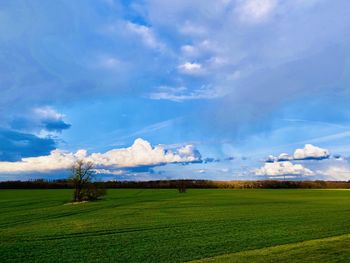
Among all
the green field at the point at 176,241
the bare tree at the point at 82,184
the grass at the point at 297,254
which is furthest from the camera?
the bare tree at the point at 82,184

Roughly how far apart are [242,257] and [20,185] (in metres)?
122

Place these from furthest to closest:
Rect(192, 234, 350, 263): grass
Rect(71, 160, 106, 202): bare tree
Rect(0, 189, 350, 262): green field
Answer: Rect(71, 160, 106, 202): bare tree
Rect(0, 189, 350, 262): green field
Rect(192, 234, 350, 263): grass

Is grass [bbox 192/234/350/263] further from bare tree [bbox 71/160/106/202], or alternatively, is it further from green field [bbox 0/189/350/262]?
bare tree [bbox 71/160/106/202]

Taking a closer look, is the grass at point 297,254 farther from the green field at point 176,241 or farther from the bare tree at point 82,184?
the bare tree at point 82,184

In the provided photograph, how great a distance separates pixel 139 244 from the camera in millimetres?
22109

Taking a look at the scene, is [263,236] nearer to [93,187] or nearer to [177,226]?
[177,226]

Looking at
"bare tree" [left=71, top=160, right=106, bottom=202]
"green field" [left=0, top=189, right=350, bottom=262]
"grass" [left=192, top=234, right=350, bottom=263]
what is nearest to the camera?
"grass" [left=192, top=234, right=350, bottom=263]

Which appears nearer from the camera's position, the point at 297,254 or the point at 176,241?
the point at 297,254

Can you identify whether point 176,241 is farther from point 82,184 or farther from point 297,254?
point 82,184

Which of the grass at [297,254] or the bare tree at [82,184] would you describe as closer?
the grass at [297,254]

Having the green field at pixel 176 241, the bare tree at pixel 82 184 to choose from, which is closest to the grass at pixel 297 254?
the green field at pixel 176 241

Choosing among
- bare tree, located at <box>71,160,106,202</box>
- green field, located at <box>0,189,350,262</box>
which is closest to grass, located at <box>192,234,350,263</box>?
green field, located at <box>0,189,350,262</box>

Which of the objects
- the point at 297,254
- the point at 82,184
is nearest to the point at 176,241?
the point at 297,254

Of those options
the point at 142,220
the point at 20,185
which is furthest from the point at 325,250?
the point at 20,185
